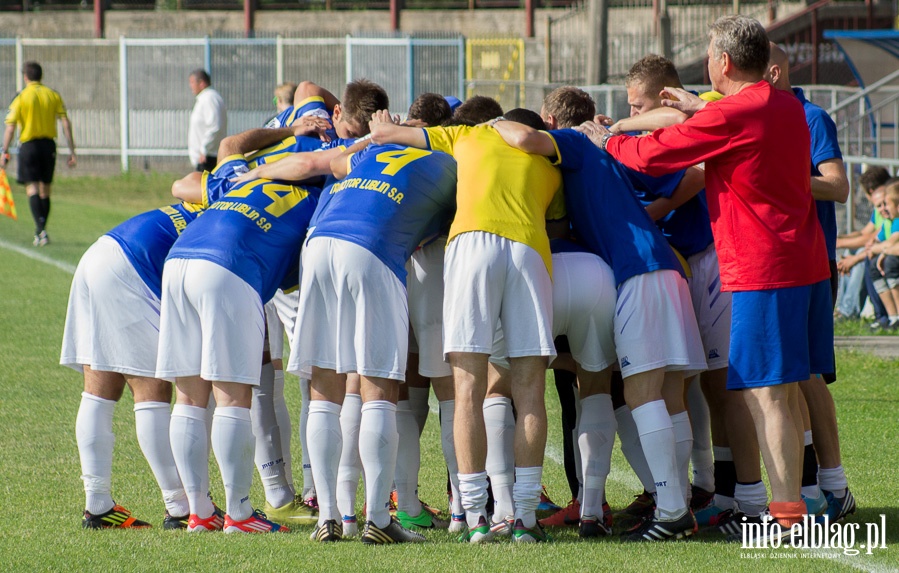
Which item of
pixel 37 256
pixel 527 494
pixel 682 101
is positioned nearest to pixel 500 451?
pixel 527 494

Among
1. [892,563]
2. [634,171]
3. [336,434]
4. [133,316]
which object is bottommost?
[892,563]

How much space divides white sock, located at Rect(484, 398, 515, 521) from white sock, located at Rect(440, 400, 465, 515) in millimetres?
312

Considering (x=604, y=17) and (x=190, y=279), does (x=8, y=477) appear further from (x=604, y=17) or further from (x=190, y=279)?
(x=604, y=17)

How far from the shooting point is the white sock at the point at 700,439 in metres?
5.86

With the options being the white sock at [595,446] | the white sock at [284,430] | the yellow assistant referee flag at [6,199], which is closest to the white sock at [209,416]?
the white sock at [284,430]

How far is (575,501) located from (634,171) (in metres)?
1.66

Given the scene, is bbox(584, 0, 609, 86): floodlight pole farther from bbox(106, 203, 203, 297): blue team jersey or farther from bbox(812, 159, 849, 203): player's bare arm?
bbox(106, 203, 203, 297): blue team jersey

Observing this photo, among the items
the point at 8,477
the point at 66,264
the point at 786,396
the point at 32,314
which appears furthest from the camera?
the point at 66,264

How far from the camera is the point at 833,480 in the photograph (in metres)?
5.62

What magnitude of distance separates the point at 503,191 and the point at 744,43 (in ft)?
4.05

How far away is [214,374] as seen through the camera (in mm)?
5168

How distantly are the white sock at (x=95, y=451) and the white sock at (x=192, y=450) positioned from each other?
0.43 meters

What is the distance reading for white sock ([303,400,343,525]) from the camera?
17.0ft

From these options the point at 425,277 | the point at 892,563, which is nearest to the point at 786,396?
the point at 892,563
